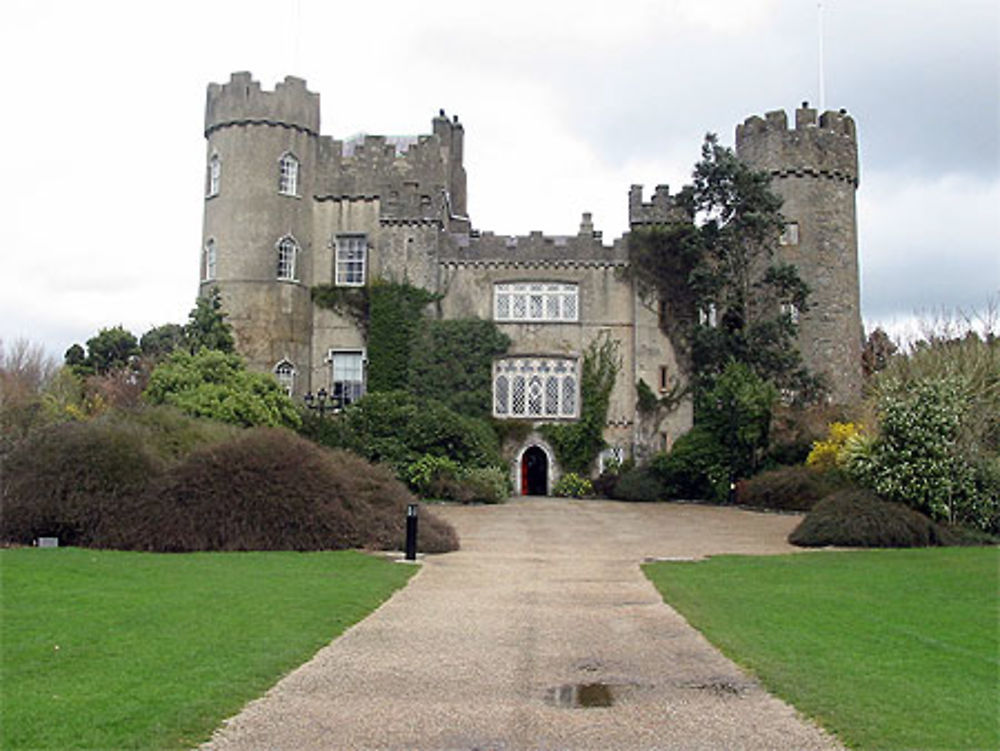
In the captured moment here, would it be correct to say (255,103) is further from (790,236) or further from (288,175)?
(790,236)

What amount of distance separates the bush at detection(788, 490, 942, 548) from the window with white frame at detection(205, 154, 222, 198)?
27830 millimetres

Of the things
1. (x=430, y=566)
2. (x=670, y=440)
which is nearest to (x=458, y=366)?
(x=670, y=440)

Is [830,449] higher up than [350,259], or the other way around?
[350,259]

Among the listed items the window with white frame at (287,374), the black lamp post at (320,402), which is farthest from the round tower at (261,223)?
the black lamp post at (320,402)

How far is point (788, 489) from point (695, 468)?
564 centimetres

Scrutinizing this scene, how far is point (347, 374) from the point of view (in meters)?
40.0

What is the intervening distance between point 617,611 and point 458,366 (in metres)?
26.4

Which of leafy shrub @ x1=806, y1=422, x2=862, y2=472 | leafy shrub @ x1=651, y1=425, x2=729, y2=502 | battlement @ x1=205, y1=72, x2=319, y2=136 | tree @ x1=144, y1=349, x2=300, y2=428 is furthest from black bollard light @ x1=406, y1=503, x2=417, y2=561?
battlement @ x1=205, y1=72, x2=319, y2=136

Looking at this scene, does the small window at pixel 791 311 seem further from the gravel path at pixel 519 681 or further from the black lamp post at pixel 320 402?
the gravel path at pixel 519 681

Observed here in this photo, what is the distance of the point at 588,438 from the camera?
3869 cm

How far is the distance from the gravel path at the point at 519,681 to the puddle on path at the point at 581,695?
24 mm

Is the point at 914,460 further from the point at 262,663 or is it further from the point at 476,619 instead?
the point at 262,663

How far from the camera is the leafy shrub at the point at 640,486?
118 ft

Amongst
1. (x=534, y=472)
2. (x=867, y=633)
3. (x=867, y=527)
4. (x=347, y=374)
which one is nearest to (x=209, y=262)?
(x=347, y=374)
